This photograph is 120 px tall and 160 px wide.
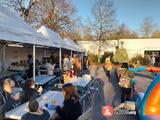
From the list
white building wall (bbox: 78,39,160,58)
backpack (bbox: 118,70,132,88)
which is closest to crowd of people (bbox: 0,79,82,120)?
backpack (bbox: 118,70,132,88)

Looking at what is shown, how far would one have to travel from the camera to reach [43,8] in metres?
33.8

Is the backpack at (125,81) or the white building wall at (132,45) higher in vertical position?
the white building wall at (132,45)

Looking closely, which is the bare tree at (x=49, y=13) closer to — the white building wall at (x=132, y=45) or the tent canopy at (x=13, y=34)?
the white building wall at (x=132, y=45)

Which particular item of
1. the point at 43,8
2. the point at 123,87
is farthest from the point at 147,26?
the point at 123,87

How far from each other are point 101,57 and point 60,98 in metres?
42.1

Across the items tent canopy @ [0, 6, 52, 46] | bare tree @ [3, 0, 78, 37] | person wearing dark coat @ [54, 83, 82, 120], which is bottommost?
person wearing dark coat @ [54, 83, 82, 120]

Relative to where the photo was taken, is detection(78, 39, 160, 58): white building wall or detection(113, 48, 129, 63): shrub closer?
detection(113, 48, 129, 63): shrub

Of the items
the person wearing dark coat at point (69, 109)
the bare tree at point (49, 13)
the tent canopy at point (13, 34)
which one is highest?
the bare tree at point (49, 13)

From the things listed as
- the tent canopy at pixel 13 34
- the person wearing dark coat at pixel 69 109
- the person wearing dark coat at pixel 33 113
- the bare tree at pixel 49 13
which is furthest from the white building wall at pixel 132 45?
the person wearing dark coat at pixel 33 113

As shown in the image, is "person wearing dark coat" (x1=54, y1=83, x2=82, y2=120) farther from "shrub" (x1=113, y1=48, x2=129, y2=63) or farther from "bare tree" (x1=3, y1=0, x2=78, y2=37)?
"shrub" (x1=113, y1=48, x2=129, y2=63)

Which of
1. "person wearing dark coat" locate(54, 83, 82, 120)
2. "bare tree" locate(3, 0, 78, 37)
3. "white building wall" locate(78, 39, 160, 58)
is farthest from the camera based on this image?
"white building wall" locate(78, 39, 160, 58)

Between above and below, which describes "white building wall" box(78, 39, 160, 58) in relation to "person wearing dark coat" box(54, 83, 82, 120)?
above

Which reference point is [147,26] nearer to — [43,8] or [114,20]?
[114,20]

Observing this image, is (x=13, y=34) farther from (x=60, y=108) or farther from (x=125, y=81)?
(x=125, y=81)
